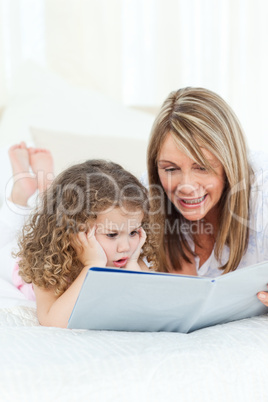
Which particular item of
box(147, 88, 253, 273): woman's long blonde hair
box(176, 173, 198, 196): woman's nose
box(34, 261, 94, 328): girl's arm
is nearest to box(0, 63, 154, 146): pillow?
box(147, 88, 253, 273): woman's long blonde hair

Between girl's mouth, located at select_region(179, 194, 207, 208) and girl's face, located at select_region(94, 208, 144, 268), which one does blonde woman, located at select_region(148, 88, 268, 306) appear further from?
girl's face, located at select_region(94, 208, 144, 268)

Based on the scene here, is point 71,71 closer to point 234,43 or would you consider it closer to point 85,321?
point 234,43

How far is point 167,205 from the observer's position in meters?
1.48

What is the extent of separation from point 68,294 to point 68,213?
21 cm

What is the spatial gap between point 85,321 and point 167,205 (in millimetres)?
670

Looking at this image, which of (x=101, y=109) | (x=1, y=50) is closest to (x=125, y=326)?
(x=101, y=109)

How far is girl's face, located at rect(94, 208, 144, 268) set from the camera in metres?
1.13

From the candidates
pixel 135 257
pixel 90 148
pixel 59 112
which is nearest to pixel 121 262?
pixel 135 257

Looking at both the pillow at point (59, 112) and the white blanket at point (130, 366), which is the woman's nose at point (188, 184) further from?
the pillow at point (59, 112)

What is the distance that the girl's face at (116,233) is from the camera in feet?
3.69

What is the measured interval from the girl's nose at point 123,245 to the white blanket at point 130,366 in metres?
0.29

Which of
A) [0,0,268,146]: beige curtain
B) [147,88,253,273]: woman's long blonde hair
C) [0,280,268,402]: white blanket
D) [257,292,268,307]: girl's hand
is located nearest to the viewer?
[0,280,268,402]: white blanket

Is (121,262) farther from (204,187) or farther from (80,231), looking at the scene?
(204,187)

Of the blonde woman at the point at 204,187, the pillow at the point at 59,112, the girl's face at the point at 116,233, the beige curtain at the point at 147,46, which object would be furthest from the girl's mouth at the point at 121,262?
the beige curtain at the point at 147,46
